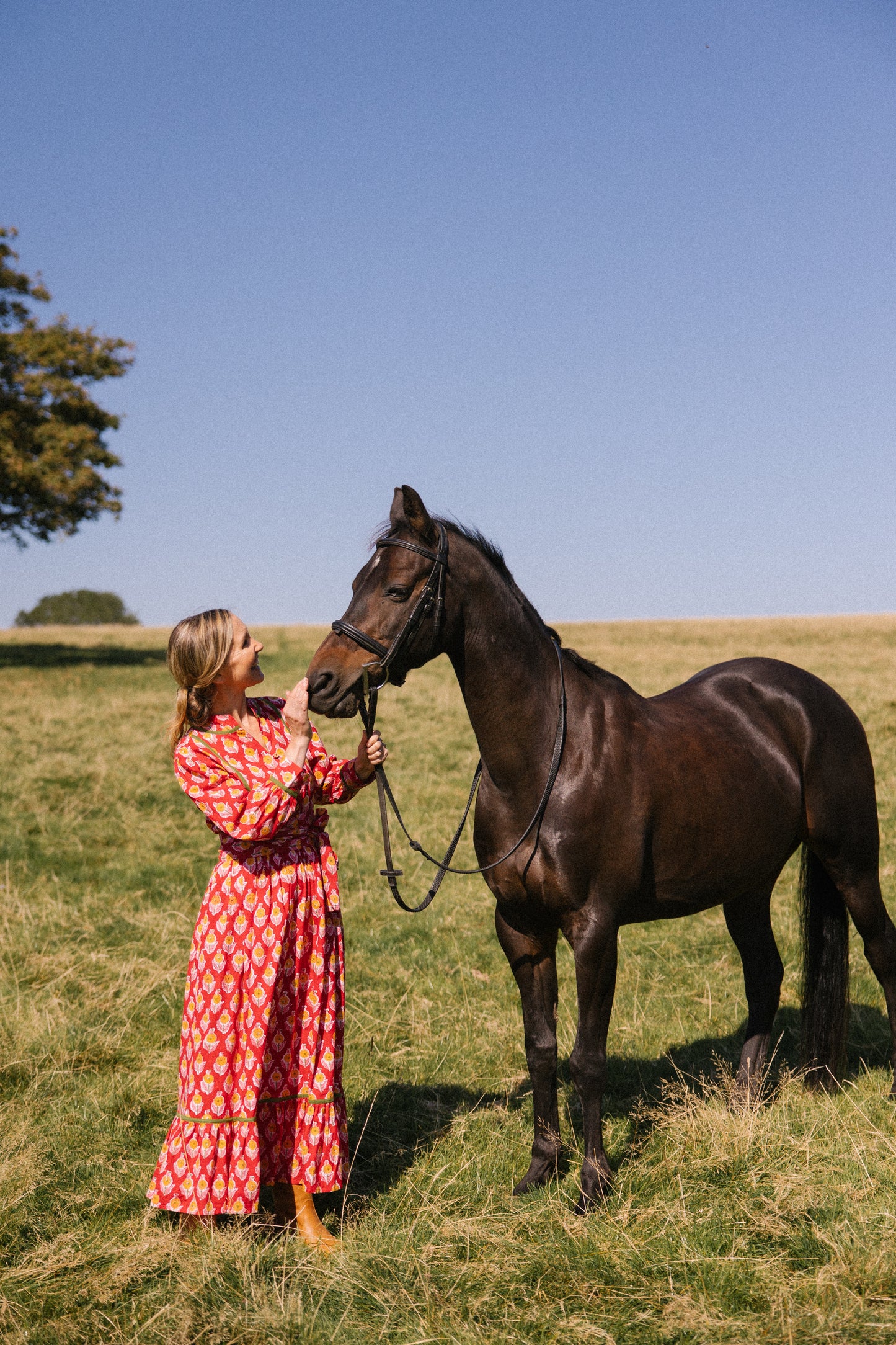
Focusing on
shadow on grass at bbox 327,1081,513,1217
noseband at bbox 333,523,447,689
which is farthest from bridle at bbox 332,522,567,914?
shadow on grass at bbox 327,1081,513,1217

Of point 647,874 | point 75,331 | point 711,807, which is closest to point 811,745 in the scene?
point 711,807

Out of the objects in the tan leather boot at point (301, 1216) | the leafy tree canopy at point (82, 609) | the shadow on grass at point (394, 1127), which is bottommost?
the shadow on grass at point (394, 1127)

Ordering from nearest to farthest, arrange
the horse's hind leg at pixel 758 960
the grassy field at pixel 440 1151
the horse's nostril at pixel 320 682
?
the grassy field at pixel 440 1151
the horse's nostril at pixel 320 682
the horse's hind leg at pixel 758 960

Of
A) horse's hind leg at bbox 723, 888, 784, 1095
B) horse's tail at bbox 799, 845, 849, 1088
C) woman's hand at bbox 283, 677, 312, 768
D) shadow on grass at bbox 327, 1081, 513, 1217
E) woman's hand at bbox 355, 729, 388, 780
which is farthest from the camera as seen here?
horse's hind leg at bbox 723, 888, 784, 1095

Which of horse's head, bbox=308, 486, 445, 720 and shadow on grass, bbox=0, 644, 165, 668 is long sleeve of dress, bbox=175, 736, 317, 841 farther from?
shadow on grass, bbox=0, 644, 165, 668

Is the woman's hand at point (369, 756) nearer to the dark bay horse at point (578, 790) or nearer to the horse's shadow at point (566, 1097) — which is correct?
the dark bay horse at point (578, 790)

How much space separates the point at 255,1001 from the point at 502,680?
1479 mm

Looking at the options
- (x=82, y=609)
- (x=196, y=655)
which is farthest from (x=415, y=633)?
(x=82, y=609)

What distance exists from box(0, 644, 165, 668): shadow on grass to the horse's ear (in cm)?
2383

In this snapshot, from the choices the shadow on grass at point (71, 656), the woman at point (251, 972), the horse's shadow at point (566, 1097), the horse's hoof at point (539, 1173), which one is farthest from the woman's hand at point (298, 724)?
the shadow on grass at point (71, 656)

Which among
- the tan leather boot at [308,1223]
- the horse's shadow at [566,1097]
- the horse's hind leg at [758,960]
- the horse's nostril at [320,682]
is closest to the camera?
the horse's nostril at [320,682]

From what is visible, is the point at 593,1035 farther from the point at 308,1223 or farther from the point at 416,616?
the point at 416,616

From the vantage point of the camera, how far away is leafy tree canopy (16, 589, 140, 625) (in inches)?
3435

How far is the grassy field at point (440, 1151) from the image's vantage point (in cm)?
306
